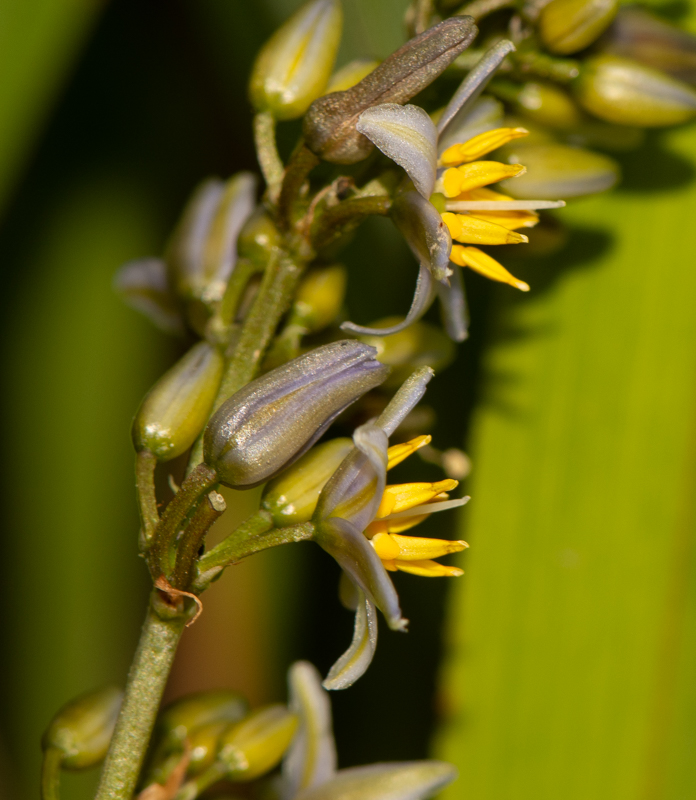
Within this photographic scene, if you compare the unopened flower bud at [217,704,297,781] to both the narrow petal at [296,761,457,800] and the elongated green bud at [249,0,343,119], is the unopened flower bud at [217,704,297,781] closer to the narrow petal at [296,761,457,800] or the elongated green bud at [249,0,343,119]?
the narrow petal at [296,761,457,800]

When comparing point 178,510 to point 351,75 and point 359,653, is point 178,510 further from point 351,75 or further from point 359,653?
point 351,75

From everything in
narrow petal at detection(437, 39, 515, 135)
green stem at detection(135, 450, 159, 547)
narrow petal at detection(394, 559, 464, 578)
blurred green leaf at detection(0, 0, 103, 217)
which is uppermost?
blurred green leaf at detection(0, 0, 103, 217)

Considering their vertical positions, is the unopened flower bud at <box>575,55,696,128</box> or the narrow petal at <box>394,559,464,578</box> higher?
the unopened flower bud at <box>575,55,696,128</box>

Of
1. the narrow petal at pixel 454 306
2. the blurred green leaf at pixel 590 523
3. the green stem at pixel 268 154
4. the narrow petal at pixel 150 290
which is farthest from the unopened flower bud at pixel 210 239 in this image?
the blurred green leaf at pixel 590 523

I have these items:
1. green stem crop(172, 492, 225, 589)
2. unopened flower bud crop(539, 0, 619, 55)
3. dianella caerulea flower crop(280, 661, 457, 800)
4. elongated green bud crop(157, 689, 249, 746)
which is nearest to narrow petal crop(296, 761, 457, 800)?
dianella caerulea flower crop(280, 661, 457, 800)

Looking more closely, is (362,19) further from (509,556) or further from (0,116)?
(509,556)

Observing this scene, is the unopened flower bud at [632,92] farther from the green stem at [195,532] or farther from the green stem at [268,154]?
the green stem at [195,532]
